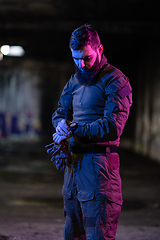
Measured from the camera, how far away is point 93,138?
8.24 ft

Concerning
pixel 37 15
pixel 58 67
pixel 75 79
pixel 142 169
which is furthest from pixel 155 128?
pixel 75 79

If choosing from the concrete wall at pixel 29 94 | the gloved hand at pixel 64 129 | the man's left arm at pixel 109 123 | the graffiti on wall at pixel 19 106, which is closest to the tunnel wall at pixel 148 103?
the concrete wall at pixel 29 94

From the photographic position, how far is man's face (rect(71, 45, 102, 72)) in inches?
100

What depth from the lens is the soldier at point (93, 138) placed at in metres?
2.52

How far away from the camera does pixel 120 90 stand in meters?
2.54

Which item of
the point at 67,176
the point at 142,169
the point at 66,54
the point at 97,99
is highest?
the point at 66,54

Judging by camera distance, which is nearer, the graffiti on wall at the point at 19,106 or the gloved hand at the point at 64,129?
the gloved hand at the point at 64,129

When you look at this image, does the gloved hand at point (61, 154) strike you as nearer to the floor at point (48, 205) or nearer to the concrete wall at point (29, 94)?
the floor at point (48, 205)

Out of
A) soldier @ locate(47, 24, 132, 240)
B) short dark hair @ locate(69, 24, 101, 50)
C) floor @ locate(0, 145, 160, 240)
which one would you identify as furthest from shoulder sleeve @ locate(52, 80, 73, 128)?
floor @ locate(0, 145, 160, 240)

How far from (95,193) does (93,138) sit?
1.24 ft

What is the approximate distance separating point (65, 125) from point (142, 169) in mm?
10509

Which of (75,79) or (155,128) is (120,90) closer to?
(75,79)

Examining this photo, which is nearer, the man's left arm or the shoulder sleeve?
the man's left arm

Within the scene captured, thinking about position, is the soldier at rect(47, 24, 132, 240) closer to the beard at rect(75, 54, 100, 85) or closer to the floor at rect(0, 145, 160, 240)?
the beard at rect(75, 54, 100, 85)
